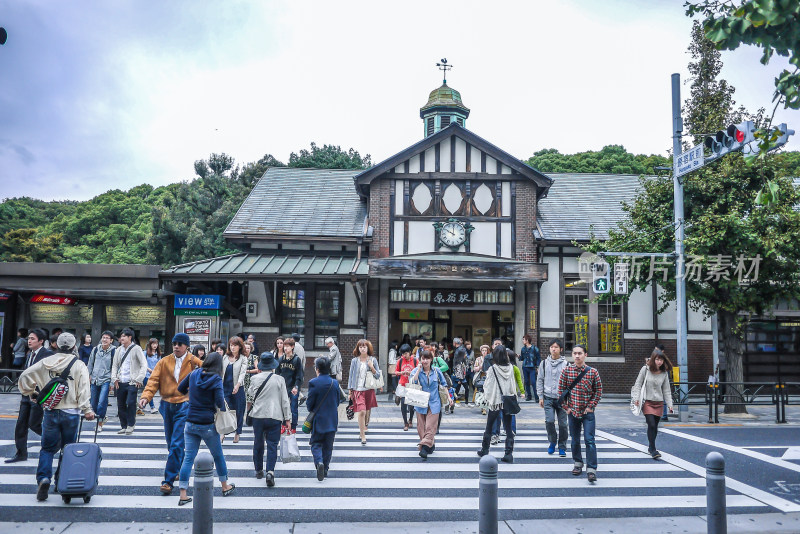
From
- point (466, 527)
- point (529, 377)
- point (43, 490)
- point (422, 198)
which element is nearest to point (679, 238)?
point (529, 377)

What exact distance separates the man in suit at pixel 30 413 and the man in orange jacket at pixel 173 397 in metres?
1.57

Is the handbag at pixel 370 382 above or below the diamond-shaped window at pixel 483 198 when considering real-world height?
below

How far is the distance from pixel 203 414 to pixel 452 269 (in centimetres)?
1156

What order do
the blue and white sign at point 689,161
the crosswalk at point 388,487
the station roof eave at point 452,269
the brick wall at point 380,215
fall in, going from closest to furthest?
1. the crosswalk at point 388,487
2. the blue and white sign at point 689,161
3. the station roof eave at point 452,269
4. the brick wall at point 380,215

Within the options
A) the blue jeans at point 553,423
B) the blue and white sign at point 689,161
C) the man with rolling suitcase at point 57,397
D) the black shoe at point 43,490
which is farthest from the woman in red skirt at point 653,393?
the black shoe at point 43,490

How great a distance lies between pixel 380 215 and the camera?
19516 mm

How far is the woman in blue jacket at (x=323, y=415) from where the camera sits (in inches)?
308

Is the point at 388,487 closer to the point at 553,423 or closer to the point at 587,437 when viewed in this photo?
the point at 587,437

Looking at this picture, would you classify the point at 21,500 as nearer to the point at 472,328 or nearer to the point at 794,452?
the point at 794,452

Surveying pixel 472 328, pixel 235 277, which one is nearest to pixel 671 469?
pixel 235 277

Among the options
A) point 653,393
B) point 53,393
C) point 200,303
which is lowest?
point 653,393

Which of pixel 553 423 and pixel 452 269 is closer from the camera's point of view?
pixel 553 423

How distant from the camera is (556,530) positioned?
239 inches

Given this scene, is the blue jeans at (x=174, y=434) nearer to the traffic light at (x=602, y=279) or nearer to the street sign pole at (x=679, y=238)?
the traffic light at (x=602, y=279)
